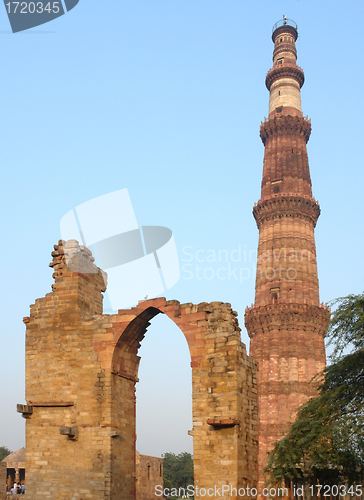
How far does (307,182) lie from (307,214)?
6.70 ft

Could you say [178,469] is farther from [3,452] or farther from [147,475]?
[147,475]

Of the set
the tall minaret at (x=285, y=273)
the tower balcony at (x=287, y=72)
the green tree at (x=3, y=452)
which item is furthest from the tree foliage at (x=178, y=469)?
the tower balcony at (x=287, y=72)

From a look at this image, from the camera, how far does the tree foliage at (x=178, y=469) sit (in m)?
60.5

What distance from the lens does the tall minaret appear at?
93.7 ft

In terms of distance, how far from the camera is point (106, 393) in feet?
42.1

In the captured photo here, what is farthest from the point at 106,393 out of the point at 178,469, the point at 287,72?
the point at 178,469

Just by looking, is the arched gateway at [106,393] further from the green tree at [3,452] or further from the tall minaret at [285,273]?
the green tree at [3,452]

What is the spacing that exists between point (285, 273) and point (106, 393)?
19.2 m

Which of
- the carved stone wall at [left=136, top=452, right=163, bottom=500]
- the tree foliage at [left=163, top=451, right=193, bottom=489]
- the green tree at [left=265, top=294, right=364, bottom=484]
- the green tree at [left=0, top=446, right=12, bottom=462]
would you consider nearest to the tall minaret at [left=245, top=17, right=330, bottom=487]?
the carved stone wall at [left=136, top=452, right=163, bottom=500]

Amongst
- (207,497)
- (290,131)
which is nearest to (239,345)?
(207,497)

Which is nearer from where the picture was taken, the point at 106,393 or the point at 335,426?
the point at 335,426

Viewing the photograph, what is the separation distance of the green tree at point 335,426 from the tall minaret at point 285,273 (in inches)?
577

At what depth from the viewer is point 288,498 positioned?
40.5 feet

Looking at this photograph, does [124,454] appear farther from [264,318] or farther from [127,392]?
[264,318]
